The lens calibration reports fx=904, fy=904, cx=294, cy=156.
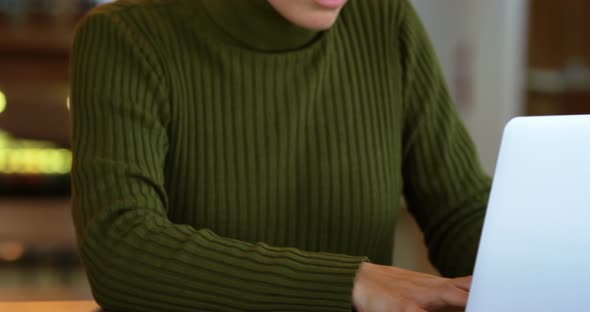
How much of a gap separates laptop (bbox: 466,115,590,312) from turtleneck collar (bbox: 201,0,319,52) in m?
0.59

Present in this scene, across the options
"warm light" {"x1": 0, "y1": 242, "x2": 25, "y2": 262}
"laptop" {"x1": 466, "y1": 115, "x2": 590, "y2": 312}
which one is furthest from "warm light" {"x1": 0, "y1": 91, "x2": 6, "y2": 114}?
"laptop" {"x1": 466, "y1": 115, "x2": 590, "y2": 312}

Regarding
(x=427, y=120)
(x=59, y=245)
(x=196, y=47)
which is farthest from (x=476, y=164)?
(x=59, y=245)

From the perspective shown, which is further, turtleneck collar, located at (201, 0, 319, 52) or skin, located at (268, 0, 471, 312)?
turtleneck collar, located at (201, 0, 319, 52)

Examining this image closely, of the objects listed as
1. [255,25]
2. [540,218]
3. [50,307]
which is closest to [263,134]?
[255,25]

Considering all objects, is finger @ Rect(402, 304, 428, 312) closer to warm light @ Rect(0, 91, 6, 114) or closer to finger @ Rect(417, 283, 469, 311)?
finger @ Rect(417, 283, 469, 311)

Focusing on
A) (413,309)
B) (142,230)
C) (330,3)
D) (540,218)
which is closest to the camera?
(540,218)

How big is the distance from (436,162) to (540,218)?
0.64m

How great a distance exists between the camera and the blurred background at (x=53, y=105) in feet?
9.49

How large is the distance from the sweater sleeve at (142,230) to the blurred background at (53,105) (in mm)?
1902

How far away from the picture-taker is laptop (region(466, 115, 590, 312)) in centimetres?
58

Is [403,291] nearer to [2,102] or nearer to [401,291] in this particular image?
[401,291]

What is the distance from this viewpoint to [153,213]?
3.13 ft

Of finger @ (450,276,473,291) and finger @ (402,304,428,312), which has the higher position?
finger @ (450,276,473,291)

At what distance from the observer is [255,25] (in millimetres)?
1134
